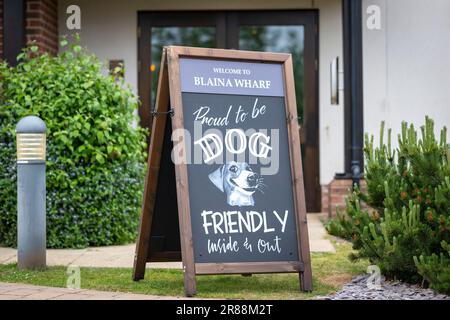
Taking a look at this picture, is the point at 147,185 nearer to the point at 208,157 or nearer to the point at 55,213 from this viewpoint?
the point at 208,157

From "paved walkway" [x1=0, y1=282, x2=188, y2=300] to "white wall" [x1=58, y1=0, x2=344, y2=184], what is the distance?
18.1ft

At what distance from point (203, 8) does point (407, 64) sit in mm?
2775

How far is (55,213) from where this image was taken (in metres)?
7.07

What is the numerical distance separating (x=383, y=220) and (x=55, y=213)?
123 inches

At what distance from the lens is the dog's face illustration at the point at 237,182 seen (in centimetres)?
516

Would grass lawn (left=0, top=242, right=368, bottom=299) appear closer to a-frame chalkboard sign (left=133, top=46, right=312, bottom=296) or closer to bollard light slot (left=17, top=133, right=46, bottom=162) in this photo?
a-frame chalkboard sign (left=133, top=46, right=312, bottom=296)

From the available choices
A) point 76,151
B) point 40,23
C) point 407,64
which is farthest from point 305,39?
point 76,151

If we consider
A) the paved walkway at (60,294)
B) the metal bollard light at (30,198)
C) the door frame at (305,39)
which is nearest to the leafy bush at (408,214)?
the paved walkway at (60,294)

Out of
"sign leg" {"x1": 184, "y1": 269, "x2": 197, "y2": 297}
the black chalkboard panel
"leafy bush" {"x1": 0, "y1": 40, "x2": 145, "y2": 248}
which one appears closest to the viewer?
"sign leg" {"x1": 184, "y1": 269, "x2": 197, "y2": 297}

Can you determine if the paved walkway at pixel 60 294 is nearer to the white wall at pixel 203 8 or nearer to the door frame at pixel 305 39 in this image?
the door frame at pixel 305 39

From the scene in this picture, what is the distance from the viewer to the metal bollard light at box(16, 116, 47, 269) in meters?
5.98

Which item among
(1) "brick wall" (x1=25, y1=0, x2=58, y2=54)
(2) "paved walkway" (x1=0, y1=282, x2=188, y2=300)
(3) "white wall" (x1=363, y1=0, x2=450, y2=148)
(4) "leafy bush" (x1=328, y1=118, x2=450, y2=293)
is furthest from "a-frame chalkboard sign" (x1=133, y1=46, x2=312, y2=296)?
(3) "white wall" (x1=363, y1=0, x2=450, y2=148)
